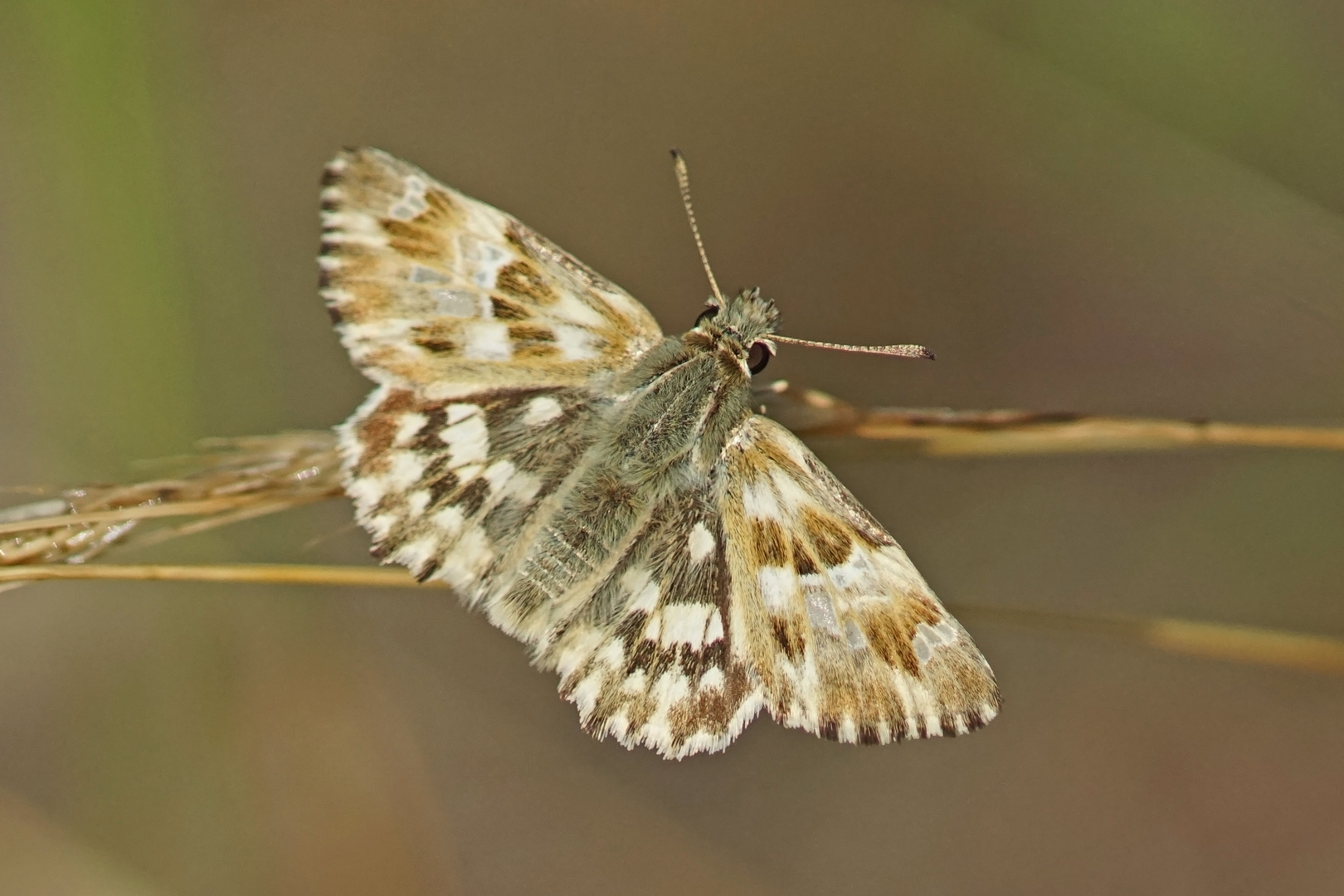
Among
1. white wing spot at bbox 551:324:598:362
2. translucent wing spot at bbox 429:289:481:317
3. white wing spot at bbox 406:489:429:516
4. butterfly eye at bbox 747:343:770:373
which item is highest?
translucent wing spot at bbox 429:289:481:317

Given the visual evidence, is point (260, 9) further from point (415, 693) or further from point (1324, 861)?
point (1324, 861)

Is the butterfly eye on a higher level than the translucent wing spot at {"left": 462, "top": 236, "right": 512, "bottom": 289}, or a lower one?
lower

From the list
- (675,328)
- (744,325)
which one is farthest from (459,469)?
(675,328)

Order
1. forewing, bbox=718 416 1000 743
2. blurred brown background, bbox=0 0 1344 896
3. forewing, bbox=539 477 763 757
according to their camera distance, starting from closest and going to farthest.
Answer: forewing, bbox=718 416 1000 743, forewing, bbox=539 477 763 757, blurred brown background, bbox=0 0 1344 896

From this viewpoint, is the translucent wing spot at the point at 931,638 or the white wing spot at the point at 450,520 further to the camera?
the white wing spot at the point at 450,520

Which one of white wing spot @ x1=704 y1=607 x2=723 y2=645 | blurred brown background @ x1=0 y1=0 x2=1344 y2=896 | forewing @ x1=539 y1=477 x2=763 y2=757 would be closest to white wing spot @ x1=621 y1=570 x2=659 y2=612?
forewing @ x1=539 y1=477 x2=763 y2=757

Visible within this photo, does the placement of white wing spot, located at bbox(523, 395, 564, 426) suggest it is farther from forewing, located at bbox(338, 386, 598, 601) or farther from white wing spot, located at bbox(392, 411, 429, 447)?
white wing spot, located at bbox(392, 411, 429, 447)

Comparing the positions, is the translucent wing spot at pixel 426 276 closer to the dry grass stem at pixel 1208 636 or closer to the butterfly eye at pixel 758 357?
the butterfly eye at pixel 758 357

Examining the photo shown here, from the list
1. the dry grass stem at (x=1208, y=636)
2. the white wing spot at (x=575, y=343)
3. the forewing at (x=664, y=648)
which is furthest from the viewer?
the white wing spot at (x=575, y=343)

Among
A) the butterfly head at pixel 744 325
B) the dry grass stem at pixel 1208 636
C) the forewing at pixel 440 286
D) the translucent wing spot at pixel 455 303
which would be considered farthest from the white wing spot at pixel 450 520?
the dry grass stem at pixel 1208 636
